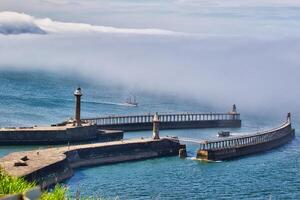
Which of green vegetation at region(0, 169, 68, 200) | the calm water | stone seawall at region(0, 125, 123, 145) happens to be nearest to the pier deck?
the calm water

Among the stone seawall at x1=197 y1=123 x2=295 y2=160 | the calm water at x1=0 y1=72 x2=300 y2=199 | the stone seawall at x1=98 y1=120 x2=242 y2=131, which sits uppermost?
the stone seawall at x1=98 y1=120 x2=242 y2=131

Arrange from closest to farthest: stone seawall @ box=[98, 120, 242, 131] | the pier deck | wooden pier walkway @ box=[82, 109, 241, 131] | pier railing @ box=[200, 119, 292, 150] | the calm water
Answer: the calm water → pier railing @ box=[200, 119, 292, 150] → the pier deck → wooden pier walkway @ box=[82, 109, 241, 131] → stone seawall @ box=[98, 120, 242, 131]

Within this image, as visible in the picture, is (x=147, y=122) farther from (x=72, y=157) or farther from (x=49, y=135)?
(x=72, y=157)

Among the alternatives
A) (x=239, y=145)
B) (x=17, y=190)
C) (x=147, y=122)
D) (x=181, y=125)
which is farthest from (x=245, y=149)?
(x=17, y=190)

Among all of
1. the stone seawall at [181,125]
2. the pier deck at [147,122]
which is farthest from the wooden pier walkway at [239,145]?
the pier deck at [147,122]

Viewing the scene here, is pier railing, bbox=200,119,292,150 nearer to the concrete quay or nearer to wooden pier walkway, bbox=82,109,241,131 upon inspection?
the concrete quay

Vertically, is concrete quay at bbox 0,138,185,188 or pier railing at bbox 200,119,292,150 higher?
pier railing at bbox 200,119,292,150

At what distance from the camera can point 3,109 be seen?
124 m

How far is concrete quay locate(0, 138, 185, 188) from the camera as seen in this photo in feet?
194

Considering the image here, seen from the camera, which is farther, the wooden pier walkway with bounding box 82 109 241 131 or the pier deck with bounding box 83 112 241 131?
the wooden pier walkway with bounding box 82 109 241 131

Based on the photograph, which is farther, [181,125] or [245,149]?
[181,125]

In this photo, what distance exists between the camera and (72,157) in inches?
2808

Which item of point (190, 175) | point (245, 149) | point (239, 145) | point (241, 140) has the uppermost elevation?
point (241, 140)

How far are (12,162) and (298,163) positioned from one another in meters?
33.3
